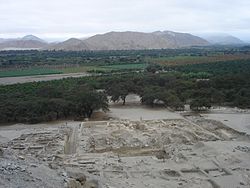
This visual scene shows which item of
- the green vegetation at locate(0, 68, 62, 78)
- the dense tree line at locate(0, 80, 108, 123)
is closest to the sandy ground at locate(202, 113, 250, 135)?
the dense tree line at locate(0, 80, 108, 123)

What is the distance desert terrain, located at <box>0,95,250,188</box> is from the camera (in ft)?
64.8

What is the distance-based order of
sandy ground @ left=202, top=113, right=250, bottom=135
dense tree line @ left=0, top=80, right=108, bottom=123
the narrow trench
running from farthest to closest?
dense tree line @ left=0, top=80, right=108, bottom=123
sandy ground @ left=202, top=113, right=250, bottom=135
the narrow trench

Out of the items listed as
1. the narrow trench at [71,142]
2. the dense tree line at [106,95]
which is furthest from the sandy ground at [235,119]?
the narrow trench at [71,142]

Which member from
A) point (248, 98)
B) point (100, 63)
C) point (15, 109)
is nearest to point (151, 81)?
point (248, 98)

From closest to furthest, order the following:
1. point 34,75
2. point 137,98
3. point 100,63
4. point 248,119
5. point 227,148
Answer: point 227,148 < point 248,119 < point 137,98 < point 34,75 < point 100,63

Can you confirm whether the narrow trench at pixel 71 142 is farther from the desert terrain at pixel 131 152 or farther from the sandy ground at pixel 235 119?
the sandy ground at pixel 235 119

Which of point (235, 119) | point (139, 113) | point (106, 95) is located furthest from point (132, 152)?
A: point (106, 95)

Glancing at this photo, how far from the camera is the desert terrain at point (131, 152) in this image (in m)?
19.8

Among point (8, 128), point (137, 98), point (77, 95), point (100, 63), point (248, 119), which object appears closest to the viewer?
point (8, 128)

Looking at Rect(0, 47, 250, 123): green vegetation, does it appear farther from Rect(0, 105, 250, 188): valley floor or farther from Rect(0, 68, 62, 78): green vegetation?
Rect(0, 68, 62, 78): green vegetation

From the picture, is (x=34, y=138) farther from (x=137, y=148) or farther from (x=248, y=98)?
(x=248, y=98)

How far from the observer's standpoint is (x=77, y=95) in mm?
41375

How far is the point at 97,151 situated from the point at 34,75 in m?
54.0

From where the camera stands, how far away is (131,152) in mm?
27781
